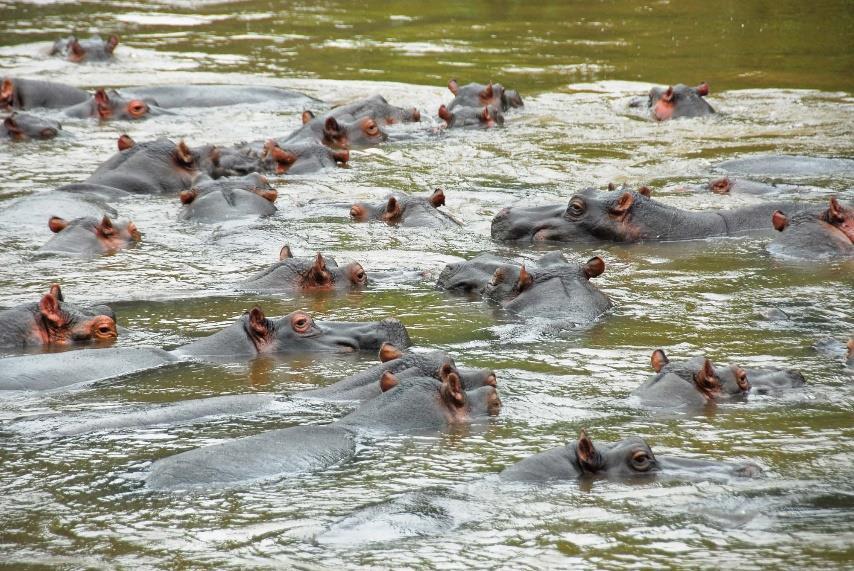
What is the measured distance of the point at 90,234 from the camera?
9375 millimetres

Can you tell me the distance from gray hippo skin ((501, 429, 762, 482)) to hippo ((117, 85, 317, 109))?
9.95 m

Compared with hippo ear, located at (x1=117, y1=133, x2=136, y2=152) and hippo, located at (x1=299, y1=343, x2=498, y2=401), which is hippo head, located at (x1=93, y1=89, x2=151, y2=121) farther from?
hippo, located at (x1=299, y1=343, x2=498, y2=401)

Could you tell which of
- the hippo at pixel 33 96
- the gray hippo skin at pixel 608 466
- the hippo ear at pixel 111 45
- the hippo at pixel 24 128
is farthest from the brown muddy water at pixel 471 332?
the hippo at pixel 33 96

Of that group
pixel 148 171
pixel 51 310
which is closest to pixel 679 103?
pixel 148 171

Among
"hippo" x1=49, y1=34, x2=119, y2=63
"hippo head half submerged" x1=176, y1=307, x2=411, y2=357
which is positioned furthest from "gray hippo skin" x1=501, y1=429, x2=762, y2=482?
"hippo" x1=49, y1=34, x2=119, y2=63

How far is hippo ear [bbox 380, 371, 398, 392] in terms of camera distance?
238 inches

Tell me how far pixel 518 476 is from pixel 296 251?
438cm

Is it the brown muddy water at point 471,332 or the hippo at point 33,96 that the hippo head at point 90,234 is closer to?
the brown muddy water at point 471,332

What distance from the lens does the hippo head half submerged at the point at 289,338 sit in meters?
7.08

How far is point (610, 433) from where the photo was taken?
579cm

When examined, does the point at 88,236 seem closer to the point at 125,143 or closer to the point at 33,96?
the point at 125,143

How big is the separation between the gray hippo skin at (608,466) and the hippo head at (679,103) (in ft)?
28.7

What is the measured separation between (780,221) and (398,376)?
4.01 m

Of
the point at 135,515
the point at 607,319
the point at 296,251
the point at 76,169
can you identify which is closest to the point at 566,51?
the point at 76,169
